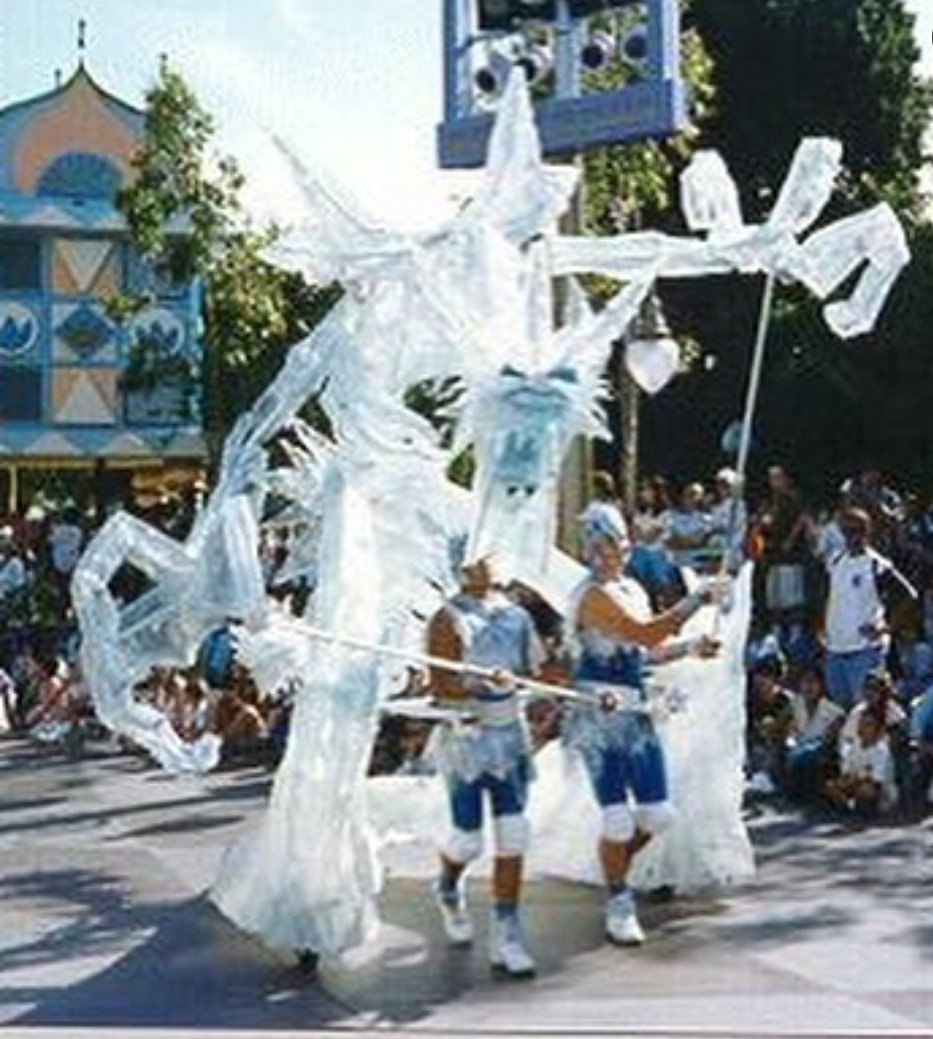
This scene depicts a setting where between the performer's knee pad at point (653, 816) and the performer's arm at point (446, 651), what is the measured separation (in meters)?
1.02

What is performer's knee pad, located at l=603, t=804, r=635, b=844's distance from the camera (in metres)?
9.32

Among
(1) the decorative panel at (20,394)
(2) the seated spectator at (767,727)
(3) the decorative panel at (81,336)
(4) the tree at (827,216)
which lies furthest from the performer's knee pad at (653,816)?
(1) the decorative panel at (20,394)

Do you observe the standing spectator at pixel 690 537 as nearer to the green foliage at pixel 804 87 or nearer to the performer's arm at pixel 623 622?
the performer's arm at pixel 623 622

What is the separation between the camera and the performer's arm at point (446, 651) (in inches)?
356

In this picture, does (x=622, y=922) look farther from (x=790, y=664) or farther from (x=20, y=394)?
(x=20, y=394)

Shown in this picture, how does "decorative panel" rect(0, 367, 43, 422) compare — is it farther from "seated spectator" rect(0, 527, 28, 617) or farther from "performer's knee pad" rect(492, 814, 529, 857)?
"performer's knee pad" rect(492, 814, 529, 857)

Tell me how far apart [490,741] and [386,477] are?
143 centimetres

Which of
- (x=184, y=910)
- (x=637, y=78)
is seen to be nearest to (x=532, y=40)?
(x=637, y=78)

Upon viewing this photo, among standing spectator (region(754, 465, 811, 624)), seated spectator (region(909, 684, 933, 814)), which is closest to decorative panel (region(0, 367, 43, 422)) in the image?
standing spectator (region(754, 465, 811, 624))

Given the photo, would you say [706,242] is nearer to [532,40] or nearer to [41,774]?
[532,40]

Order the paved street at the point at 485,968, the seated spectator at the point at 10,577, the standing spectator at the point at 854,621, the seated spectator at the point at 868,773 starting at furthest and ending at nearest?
1. the seated spectator at the point at 10,577
2. the standing spectator at the point at 854,621
3. the seated spectator at the point at 868,773
4. the paved street at the point at 485,968

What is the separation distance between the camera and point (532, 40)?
14.9 metres

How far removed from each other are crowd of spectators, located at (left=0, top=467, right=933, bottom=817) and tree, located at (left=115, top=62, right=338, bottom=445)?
186 inches

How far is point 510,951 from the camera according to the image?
8.79 metres
